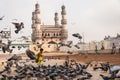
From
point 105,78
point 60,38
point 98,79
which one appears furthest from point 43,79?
point 60,38

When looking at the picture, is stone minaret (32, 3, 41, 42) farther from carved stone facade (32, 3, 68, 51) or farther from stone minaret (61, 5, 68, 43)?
stone minaret (61, 5, 68, 43)

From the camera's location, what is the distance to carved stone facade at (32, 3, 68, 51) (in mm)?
115312

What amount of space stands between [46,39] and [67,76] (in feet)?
329

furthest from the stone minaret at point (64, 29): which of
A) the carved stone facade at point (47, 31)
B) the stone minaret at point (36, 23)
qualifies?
the stone minaret at point (36, 23)

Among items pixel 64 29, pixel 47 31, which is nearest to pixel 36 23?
pixel 47 31

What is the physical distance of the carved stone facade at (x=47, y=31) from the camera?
11531 centimetres

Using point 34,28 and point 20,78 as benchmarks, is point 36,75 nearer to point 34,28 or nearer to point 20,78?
point 20,78

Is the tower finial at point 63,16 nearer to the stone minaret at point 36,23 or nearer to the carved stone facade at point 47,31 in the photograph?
the carved stone facade at point 47,31

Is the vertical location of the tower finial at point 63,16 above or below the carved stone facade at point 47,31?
above

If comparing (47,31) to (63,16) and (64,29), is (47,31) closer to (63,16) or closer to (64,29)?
(64,29)

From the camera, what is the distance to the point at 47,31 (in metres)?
119

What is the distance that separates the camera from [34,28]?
387 feet

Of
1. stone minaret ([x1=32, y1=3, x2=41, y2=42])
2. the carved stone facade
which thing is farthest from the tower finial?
stone minaret ([x1=32, y1=3, x2=41, y2=42])

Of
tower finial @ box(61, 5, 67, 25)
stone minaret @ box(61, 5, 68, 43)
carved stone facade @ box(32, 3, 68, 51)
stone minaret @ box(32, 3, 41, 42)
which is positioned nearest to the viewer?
stone minaret @ box(61, 5, 68, 43)
